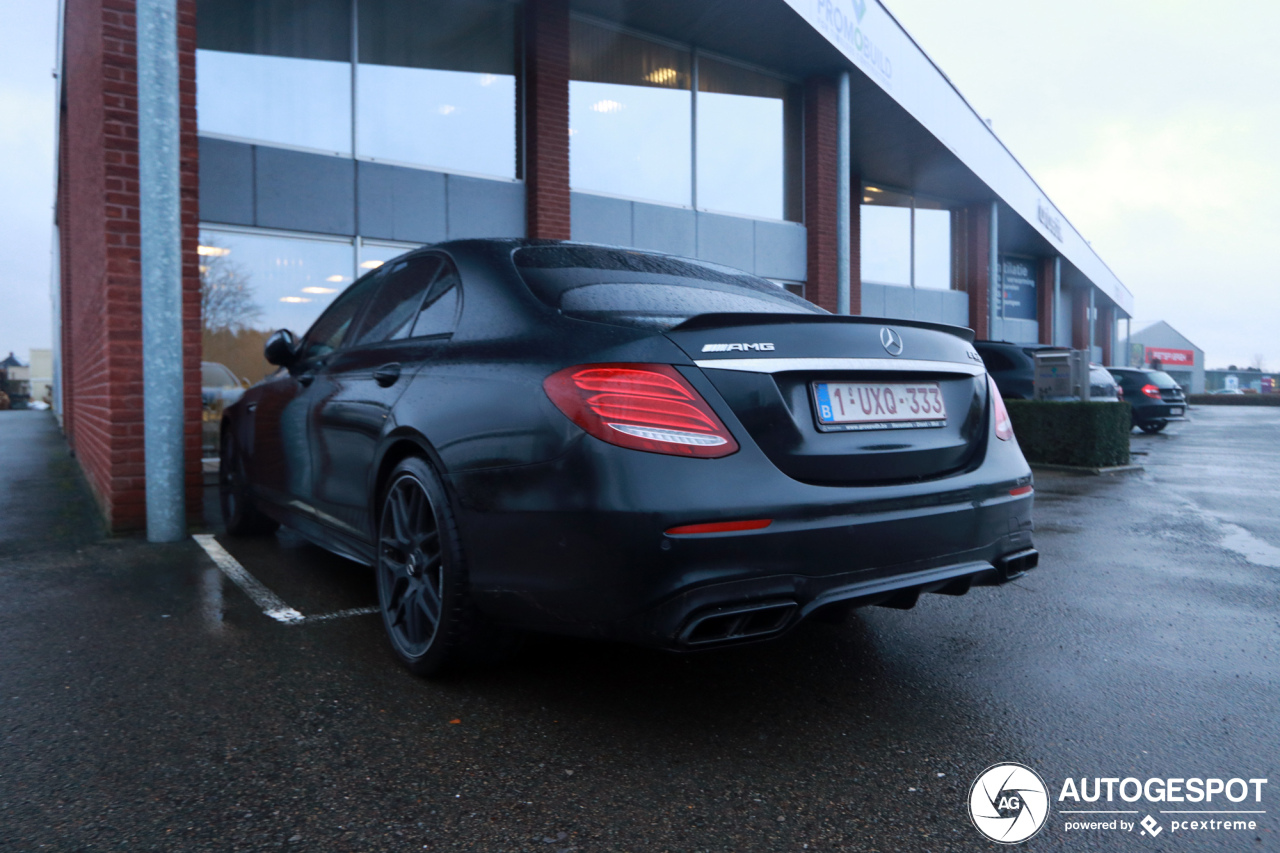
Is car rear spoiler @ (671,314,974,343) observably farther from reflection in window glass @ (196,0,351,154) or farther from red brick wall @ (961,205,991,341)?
red brick wall @ (961,205,991,341)

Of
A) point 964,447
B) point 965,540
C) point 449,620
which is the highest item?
point 964,447

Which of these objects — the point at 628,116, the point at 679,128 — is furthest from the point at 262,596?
the point at 679,128

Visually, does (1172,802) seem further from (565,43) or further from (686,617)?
(565,43)

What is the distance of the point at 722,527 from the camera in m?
Answer: 2.16

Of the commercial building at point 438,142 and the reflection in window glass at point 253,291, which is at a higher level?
the commercial building at point 438,142

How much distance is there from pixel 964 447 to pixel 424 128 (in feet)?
29.0

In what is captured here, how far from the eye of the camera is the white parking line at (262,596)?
3604 mm

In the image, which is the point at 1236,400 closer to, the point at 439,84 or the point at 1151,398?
the point at 1151,398

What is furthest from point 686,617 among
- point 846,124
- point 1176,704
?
point 846,124

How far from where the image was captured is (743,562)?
217cm

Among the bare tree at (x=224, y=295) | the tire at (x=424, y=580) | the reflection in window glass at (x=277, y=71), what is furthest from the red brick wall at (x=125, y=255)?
the tire at (x=424, y=580)

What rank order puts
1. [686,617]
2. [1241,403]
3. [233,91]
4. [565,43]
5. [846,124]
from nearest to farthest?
[686,617] → [233,91] → [565,43] → [846,124] → [1241,403]

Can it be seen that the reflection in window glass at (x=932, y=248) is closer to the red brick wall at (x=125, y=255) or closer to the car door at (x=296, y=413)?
the red brick wall at (x=125, y=255)

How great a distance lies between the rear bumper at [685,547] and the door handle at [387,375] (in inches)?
29.5
